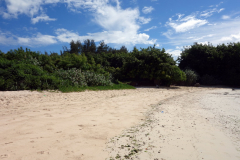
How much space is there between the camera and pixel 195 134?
3.60 m

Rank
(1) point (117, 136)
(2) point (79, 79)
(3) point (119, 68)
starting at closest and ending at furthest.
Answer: (1) point (117, 136) → (2) point (79, 79) → (3) point (119, 68)

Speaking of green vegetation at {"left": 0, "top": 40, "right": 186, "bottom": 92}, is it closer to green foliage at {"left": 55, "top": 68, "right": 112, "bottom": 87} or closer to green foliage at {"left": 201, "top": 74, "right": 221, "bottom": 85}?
green foliage at {"left": 55, "top": 68, "right": 112, "bottom": 87}

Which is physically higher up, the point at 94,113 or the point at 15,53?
the point at 15,53

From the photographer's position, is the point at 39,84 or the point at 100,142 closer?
the point at 100,142

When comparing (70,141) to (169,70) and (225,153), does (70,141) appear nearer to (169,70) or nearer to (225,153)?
(225,153)

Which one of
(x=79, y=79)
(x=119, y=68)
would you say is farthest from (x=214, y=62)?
(x=79, y=79)

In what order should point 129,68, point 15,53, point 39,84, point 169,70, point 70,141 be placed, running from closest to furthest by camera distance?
point 70,141
point 39,84
point 15,53
point 169,70
point 129,68

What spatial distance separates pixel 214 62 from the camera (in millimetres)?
19469

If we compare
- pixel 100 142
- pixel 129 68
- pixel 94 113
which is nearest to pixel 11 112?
pixel 94 113

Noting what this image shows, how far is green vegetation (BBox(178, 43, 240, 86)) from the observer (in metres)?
18.3

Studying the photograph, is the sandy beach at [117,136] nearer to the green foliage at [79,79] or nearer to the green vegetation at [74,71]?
the green vegetation at [74,71]

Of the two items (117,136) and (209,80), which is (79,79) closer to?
(117,136)

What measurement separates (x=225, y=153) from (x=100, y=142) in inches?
86.5

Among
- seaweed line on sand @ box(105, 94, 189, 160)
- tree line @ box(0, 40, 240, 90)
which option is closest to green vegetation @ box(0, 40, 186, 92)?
tree line @ box(0, 40, 240, 90)
